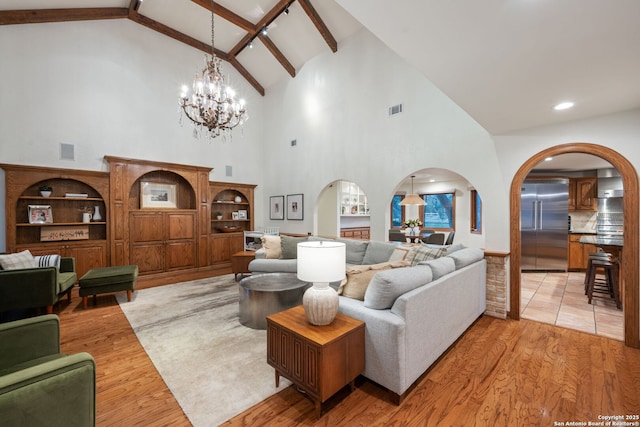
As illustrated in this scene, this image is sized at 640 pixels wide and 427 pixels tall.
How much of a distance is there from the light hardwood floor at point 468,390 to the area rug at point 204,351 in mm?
90

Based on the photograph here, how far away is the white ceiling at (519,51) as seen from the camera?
1.37m

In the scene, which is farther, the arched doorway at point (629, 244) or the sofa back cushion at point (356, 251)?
the sofa back cushion at point (356, 251)

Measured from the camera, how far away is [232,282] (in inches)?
209

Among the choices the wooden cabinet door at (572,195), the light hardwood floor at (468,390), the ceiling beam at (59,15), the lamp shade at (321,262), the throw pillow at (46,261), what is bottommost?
the light hardwood floor at (468,390)

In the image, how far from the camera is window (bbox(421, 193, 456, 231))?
778 cm

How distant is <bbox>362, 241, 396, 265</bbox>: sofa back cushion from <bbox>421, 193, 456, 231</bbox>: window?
4.43 m

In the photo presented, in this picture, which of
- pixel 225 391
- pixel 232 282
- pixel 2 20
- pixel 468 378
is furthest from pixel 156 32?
pixel 468 378

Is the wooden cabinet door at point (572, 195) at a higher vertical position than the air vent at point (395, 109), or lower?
lower

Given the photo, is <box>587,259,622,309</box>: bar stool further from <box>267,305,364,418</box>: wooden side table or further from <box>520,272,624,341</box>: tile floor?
<box>267,305,364,418</box>: wooden side table

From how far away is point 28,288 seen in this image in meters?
3.24

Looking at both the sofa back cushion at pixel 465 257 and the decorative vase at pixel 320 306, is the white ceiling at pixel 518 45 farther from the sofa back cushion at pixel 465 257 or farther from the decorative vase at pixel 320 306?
the decorative vase at pixel 320 306

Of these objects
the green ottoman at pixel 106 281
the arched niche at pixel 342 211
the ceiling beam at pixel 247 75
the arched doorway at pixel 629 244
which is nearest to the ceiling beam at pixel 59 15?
the ceiling beam at pixel 247 75

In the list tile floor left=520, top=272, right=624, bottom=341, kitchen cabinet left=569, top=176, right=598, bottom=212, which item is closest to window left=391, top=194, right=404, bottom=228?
kitchen cabinet left=569, top=176, right=598, bottom=212

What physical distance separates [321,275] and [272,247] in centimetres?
317
